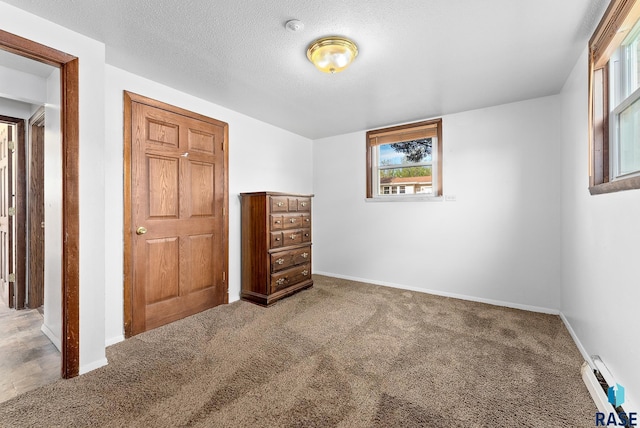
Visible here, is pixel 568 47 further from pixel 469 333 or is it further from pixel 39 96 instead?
pixel 39 96

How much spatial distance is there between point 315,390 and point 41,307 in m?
3.36

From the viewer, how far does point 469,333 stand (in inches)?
95.3

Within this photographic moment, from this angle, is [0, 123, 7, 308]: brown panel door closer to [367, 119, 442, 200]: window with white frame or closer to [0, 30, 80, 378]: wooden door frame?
[0, 30, 80, 378]: wooden door frame

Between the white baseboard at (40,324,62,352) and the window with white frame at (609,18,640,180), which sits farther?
the white baseboard at (40,324,62,352)

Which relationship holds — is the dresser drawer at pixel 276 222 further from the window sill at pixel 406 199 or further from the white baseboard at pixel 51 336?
the white baseboard at pixel 51 336

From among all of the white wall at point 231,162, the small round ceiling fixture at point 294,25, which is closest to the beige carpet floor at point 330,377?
the white wall at point 231,162

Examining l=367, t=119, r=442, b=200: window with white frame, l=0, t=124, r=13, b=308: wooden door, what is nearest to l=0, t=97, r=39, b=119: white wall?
l=0, t=124, r=13, b=308: wooden door

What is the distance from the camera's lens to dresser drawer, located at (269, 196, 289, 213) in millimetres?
3205

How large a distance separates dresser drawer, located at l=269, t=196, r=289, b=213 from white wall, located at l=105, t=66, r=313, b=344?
483 millimetres

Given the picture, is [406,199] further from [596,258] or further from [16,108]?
[16,108]

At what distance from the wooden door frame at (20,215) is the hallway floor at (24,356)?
0.99 feet

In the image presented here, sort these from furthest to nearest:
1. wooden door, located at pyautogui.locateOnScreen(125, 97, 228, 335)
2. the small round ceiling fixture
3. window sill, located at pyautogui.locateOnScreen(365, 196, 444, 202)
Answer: window sill, located at pyautogui.locateOnScreen(365, 196, 444, 202) → wooden door, located at pyautogui.locateOnScreen(125, 97, 228, 335) → the small round ceiling fixture

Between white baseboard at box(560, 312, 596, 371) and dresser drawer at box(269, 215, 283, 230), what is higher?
dresser drawer at box(269, 215, 283, 230)

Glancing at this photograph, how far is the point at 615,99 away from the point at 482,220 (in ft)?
5.67
